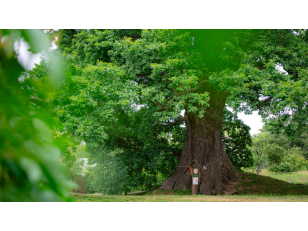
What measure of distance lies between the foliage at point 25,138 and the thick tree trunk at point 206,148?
23.3 ft

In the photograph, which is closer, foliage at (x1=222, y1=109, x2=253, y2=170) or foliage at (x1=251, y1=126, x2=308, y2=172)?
foliage at (x1=251, y1=126, x2=308, y2=172)

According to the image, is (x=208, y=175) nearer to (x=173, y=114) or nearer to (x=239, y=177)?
(x=239, y=177)

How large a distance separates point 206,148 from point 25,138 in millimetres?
7518

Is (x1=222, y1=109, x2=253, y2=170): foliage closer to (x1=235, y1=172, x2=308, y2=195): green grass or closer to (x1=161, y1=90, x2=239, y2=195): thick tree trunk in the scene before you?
(x1=235, y1=172, x2=308, y2=195): green grass

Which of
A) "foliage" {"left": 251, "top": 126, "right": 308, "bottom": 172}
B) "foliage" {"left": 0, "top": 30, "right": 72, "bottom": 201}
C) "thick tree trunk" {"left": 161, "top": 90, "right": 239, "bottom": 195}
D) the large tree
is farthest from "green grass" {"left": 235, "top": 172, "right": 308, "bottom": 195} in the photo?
"foliage" {"left": 0, "top": 30, "right": 72, "bottom": 201}

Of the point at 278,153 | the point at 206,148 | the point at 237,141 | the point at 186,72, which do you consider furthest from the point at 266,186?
the point at 186,72

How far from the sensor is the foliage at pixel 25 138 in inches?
16.1

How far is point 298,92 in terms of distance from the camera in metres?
4.75

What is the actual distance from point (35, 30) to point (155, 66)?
4.88 m

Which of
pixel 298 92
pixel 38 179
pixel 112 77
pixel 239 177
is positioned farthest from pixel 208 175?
pixel 38 179

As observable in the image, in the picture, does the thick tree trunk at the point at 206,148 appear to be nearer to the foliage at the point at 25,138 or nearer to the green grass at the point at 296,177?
the green grass at the point at 296,177

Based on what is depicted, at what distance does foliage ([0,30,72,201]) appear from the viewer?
1.34 feet

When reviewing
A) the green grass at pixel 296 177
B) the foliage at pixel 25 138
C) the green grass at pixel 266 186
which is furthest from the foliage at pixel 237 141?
the foliage at pixel 25 138

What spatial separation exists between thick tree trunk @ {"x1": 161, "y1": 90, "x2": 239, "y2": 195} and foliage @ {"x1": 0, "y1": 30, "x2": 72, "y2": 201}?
7.11 meters
